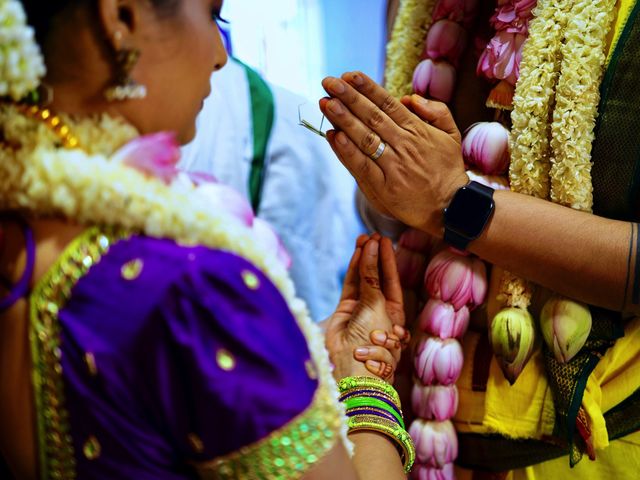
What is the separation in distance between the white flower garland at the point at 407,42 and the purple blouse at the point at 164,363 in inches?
25.1

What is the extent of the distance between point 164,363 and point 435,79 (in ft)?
2.18

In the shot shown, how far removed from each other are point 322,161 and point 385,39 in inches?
11.0

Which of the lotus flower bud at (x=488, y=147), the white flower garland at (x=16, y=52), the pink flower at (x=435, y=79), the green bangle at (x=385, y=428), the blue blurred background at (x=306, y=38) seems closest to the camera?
the white flower garland at (x=16, y=52)

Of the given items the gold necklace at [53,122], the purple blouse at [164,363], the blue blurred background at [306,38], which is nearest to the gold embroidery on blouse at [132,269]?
the purple blouse at [164,363]

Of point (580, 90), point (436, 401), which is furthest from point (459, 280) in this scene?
point (580, 90)

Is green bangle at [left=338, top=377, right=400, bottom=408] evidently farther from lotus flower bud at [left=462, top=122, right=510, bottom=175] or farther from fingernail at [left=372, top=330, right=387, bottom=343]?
lotus flower bud at [left=462, top=122, right=510, bottom=175]

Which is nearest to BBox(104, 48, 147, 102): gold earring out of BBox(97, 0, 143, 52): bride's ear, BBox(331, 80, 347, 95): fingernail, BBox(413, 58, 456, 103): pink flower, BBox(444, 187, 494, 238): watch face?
BBox(97, 0, 143, 52): bride's ear

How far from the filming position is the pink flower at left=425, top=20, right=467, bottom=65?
0.95 metres

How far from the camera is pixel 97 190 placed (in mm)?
486

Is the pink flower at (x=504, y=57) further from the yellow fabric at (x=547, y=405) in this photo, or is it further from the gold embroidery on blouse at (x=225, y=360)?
the gold embroidery on blouse at (x=225, y=360)

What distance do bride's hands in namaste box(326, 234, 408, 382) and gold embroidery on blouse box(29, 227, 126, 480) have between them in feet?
1.46

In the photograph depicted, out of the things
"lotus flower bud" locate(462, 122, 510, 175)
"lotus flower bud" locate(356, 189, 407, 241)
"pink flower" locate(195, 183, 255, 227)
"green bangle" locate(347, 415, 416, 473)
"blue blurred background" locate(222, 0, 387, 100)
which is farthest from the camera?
"blue blurred background" locate(222, 0, 387, 100)

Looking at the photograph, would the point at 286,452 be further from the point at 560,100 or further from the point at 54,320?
the point at 560,100

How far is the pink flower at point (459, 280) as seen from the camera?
0.89 m
